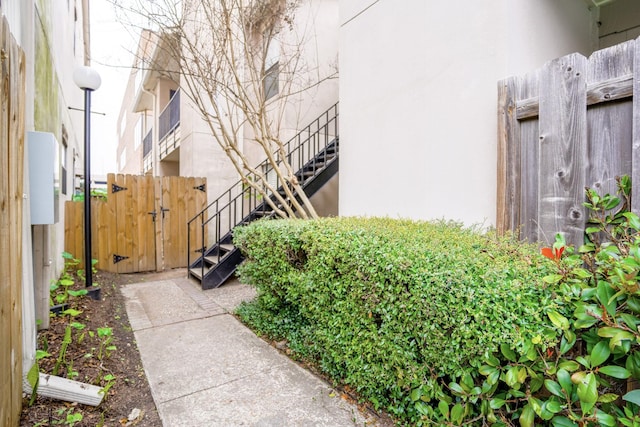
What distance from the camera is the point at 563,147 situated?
2.36 metres

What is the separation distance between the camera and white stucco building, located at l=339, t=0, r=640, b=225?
9.70 feet

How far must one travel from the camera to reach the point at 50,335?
9.94 feet

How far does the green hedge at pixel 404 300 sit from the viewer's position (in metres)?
1.71

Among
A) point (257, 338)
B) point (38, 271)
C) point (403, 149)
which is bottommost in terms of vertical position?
point (257, 338)

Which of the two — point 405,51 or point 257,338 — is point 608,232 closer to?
point 405,51

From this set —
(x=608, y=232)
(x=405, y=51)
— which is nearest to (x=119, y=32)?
(x=405, y=51)

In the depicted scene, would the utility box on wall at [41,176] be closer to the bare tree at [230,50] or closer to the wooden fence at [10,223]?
the wooden fence at [10,223]


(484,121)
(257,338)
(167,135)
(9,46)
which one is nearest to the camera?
(9,46)

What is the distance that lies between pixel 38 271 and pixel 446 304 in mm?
3472

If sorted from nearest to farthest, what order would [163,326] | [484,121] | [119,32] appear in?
1. [484,121]
2. [163,326]
3. [119,32]

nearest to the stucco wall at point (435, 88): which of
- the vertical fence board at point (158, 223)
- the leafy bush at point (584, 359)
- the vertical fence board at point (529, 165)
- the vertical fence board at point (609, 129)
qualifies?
the vertical fence board at point (529, 165)

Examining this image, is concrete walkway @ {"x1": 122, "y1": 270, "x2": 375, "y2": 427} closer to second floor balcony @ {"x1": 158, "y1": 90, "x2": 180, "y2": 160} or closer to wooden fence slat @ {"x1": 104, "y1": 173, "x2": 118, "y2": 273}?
wooden fence slat @ {"x1": 104, "y1": 173, "x2": 118, "y2": 273}

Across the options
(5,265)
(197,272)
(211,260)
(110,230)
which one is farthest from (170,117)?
(5,265)

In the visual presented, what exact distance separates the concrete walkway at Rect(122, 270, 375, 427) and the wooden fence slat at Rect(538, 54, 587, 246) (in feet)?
6.31
